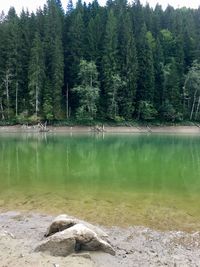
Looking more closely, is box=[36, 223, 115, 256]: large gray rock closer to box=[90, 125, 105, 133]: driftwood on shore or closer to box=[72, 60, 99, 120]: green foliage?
box=[90, 125, 105, 133]: driftwood on shore

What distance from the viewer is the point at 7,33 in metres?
66.4

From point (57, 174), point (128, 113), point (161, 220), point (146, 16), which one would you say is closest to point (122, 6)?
point (146, 16)

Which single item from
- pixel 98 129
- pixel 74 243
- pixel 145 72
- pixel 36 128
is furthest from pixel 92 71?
pixel 74 243

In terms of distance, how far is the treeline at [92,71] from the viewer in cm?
6353

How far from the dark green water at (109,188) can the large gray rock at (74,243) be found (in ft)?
9.15

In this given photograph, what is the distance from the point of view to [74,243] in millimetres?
7609

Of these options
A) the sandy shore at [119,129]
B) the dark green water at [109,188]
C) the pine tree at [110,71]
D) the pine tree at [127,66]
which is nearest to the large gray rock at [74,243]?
the dark green water at [109,188]

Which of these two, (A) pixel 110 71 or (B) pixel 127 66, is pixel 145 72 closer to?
(B) pixel 127 66

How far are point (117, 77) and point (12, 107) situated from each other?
63.8 ft

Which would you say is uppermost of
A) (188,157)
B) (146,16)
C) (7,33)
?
(146,16)

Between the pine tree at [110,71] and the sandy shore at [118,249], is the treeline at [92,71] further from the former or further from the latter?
the sandy shore at [118,249]

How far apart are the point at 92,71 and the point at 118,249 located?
58174mm

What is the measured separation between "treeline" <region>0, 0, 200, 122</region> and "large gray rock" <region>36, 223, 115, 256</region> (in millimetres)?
52920

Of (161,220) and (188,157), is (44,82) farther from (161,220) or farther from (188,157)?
(161,220)
